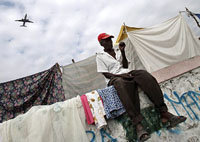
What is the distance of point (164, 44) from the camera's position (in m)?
3.46

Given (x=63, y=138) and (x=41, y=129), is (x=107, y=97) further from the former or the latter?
(x=41, y=129)

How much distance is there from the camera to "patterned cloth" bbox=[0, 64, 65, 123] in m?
2.99

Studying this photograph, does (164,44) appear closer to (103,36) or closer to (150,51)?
(150,51)

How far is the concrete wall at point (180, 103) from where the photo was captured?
1360 mm

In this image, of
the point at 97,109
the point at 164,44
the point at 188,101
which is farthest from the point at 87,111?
the point at 164,44

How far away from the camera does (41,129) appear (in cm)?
118

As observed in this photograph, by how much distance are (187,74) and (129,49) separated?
2083mm

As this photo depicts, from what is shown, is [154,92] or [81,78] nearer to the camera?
[154,92]

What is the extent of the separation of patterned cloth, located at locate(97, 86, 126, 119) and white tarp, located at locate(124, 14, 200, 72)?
2.04m

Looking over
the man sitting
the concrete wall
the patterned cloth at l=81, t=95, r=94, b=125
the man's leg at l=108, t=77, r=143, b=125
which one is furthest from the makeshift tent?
the patterned cloth at l=81, t=95, r=94, b=125

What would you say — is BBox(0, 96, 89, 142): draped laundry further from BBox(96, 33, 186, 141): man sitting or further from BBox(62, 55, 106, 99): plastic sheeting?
BBox(62, 55, 106, 99): plastic sheeting

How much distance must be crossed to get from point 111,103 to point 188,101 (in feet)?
4.45

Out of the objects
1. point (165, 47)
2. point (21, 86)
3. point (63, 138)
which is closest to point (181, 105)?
point (63, 138)

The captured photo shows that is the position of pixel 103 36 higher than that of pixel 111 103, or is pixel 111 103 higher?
pixel 103 36
